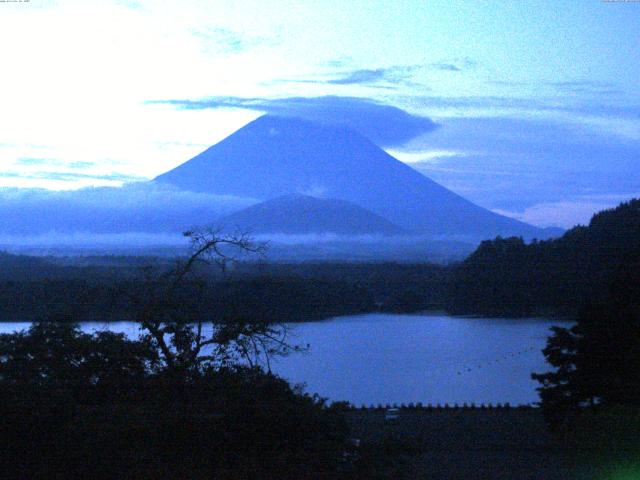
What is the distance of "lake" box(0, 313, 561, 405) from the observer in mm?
12594

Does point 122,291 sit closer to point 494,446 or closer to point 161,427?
point 161,427

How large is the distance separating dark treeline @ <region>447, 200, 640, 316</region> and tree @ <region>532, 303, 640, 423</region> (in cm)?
461

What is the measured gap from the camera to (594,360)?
30.6 feet

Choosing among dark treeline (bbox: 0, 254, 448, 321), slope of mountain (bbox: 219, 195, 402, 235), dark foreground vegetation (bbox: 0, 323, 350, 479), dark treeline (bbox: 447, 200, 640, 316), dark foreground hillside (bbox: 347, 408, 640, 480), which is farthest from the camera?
slope of mountain (bbox: 219, 195, 402, 235)

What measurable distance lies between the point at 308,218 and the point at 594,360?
19974 mm

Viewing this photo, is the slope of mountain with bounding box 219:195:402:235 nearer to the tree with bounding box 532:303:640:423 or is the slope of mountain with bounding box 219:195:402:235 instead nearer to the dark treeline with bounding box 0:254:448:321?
the dark treeline with bounding box 0:254:448:321

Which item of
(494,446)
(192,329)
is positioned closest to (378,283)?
(494,446)

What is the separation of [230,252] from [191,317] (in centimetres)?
81

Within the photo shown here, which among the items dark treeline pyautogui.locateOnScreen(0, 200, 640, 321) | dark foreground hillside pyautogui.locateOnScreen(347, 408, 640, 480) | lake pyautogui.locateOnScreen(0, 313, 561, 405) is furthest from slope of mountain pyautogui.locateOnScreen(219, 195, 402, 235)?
dark foreground hillside pyautogui.locateOnScreen(347, 408, 640, 480)

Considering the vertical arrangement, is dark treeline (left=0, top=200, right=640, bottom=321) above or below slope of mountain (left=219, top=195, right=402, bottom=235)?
below

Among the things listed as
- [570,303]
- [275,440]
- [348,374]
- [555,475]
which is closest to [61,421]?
[275,440]

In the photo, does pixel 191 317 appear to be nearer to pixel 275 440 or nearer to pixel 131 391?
pixel 131 391

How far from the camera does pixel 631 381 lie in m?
7.80

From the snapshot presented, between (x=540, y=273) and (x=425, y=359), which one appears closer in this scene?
(x=425, y=359)
